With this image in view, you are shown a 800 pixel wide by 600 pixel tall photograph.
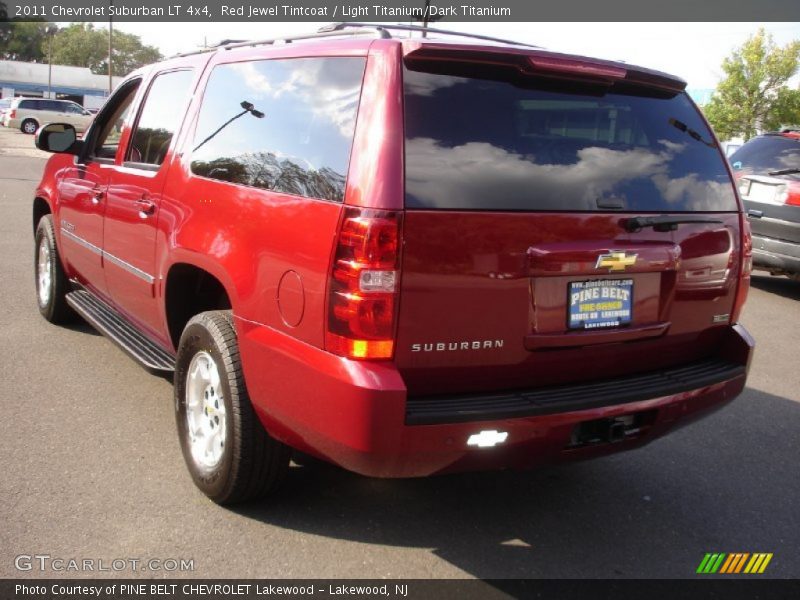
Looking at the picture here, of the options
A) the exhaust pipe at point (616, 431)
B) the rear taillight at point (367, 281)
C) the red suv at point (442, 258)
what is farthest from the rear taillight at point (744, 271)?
the rear taillight at point (367, 281)

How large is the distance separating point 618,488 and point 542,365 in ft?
4.21

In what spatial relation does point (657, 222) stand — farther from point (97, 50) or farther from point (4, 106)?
point (97, 50)

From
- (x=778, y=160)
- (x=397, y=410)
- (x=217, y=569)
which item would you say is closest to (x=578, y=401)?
(x=397, y=410)

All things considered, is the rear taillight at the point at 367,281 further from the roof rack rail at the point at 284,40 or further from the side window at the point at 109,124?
the side window at the point at 109,124

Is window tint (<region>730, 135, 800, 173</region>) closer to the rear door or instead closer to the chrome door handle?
the rear door

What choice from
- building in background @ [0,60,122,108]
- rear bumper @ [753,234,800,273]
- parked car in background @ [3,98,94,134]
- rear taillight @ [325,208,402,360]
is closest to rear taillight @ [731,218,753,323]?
rear taillight @ [325,208,402,360]

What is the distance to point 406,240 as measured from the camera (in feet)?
8.29

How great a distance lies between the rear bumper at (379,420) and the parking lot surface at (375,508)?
20.3 inches

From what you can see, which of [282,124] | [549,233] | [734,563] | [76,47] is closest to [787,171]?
[734,563]

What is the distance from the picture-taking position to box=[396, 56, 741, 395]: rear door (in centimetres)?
260

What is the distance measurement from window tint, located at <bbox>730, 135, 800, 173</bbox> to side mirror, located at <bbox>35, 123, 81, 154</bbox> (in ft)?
23.1

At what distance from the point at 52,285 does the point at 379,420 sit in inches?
166

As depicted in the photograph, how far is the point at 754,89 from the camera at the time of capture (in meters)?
27.2

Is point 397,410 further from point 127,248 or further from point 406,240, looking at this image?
point 127,248
